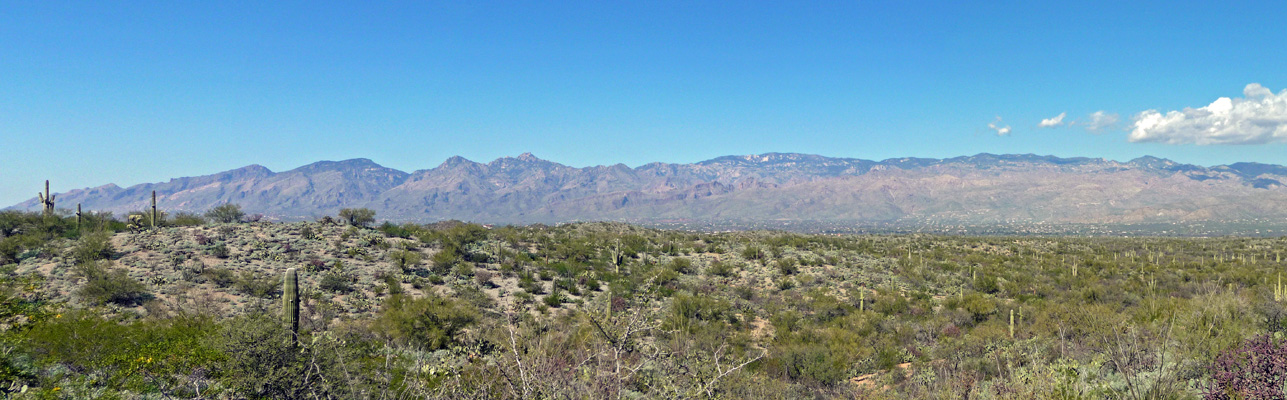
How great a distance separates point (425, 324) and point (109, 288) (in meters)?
11.2

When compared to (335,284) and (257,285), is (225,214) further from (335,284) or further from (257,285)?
(335,284)

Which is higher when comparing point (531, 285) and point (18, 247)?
point (18, 247)

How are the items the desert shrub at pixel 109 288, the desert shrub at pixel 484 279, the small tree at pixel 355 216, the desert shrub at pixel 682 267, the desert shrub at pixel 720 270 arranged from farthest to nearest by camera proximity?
1. the small tree at pixel 355 216
2. the desert shrub at pixel 682 267
3. the desert shrub at pixel 720 270
4. the desert shrub at pixel 484 279
5. the desert shrub at pixel 109 288

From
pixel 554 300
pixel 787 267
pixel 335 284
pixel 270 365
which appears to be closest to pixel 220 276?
pixel 335 284

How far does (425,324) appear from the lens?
49.0 ft

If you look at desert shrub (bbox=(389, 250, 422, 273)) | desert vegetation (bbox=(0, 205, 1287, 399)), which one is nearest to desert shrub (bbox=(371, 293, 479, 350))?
desert vegetation (bbox=(0, 205, 1287, 399))

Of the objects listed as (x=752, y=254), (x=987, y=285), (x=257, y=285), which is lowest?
(x=987, y=285)

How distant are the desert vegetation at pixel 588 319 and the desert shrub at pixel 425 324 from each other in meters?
0.07

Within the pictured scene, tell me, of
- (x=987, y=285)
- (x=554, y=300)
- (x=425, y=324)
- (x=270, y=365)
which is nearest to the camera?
(x=270, y=365)

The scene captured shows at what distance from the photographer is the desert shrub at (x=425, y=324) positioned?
14.4m

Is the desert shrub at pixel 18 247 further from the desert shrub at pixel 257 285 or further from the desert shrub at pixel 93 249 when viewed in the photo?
the desert shrub at pixel 257 285

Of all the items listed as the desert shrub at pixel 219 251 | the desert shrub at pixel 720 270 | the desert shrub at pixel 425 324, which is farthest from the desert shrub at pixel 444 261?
the desert shrub at pixel 720 270

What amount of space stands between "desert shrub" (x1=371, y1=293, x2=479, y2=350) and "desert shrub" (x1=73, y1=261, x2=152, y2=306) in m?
8.99

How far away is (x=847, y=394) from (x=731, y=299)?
11.6 metres
